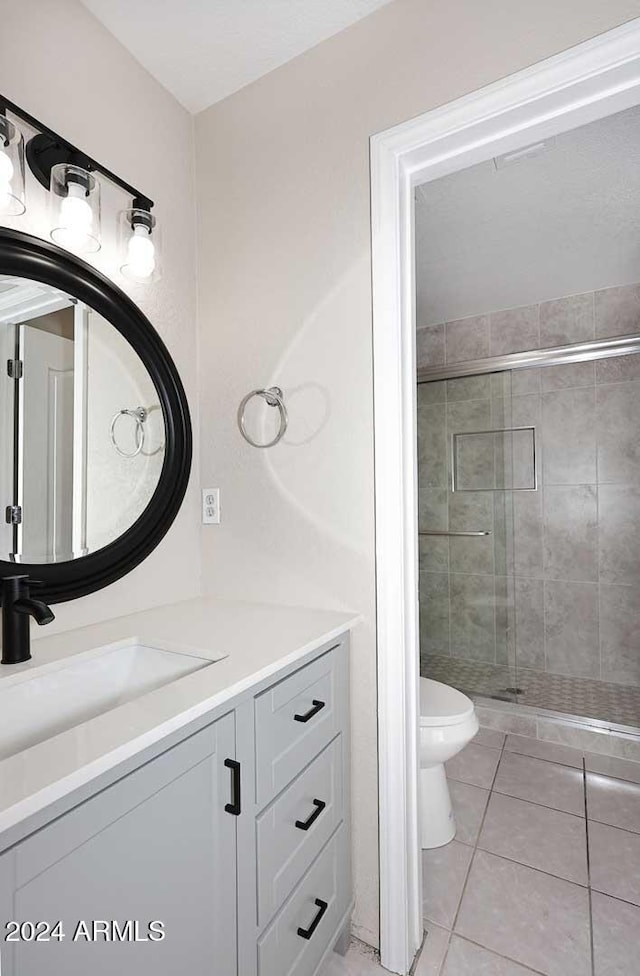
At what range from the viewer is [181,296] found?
1638 mm

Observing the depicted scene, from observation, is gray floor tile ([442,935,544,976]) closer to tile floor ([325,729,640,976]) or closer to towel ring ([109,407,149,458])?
tile floor ([325,729,640,976])

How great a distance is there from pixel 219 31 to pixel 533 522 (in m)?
2.56

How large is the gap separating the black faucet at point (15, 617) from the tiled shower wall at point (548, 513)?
2304 millimetres

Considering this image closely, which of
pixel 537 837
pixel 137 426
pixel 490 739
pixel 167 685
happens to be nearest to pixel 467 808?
pixel 537 837

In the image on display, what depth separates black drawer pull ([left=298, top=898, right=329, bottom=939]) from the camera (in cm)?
109

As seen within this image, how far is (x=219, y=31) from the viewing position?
1418mm

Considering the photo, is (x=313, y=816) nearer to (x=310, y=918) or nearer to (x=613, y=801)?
(x=310, y=918)

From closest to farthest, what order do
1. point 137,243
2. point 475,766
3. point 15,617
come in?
point 15,617, point 137,243, point 475,766

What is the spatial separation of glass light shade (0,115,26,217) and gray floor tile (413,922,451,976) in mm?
2020

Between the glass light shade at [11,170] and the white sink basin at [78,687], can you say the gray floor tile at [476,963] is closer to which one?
the white sink basin at [78,687]

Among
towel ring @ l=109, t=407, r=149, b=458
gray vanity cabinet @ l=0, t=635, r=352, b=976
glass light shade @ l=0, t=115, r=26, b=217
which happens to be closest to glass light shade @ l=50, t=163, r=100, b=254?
glass light shade @ l=0, t=115, r=26, b=217

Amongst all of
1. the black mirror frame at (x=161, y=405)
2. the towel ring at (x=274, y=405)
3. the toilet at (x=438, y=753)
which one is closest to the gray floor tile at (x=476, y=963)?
the toilet at (x=438, y=753)

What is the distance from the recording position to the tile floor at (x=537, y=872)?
130 centimetres

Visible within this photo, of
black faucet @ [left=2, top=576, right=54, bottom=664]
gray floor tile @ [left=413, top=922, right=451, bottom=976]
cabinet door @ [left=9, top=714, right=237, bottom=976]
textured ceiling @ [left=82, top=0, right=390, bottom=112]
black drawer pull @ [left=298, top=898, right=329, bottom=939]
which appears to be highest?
textured ceiling @ [left=82, top=0, right=390, bottom=112]
